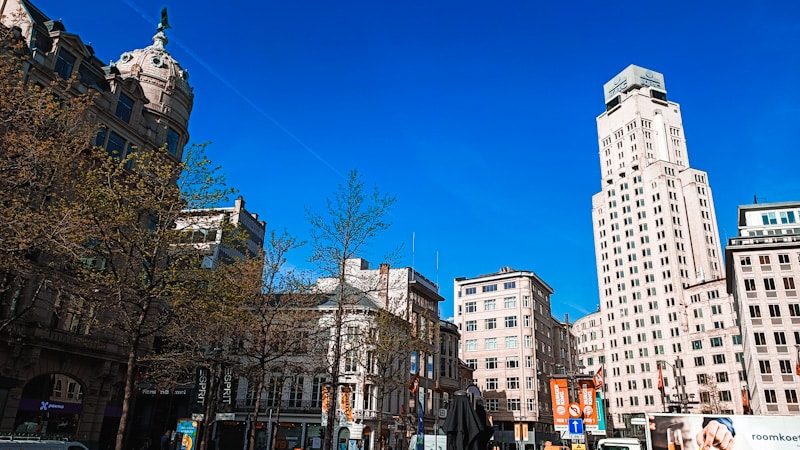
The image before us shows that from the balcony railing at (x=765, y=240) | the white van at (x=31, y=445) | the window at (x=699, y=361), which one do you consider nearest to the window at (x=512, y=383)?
the window at (x=699, y=361)

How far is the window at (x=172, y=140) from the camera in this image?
41094 millimetres

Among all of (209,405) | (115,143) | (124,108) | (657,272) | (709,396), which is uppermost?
(657,272)

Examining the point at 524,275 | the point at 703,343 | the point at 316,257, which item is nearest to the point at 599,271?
the point at 703,343

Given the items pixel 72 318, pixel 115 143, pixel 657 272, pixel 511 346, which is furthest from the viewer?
pixel 657 272

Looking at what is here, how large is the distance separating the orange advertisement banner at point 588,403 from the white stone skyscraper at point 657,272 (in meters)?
62.1

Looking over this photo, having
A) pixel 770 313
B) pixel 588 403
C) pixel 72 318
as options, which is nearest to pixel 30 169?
pixel 72 318

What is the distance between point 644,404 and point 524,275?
116ft

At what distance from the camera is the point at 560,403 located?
2839cm

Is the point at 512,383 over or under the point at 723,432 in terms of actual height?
over

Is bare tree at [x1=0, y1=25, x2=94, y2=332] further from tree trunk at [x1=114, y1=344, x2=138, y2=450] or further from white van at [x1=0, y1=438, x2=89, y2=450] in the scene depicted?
white van at [x1=0, y1=438, x2=89, y2=450]

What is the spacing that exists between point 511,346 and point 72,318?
215 ft

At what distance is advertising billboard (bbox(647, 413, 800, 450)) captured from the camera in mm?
23078

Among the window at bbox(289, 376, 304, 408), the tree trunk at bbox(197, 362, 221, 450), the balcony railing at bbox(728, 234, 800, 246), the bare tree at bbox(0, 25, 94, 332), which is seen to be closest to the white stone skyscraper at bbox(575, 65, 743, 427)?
the balcony railing at bbox(728, 234, 800, 246)

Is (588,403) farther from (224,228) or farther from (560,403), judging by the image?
(224,228)
